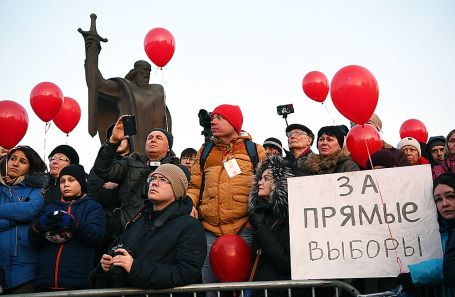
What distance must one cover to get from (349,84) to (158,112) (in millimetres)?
6365

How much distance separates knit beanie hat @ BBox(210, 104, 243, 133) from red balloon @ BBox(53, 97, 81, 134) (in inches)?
147

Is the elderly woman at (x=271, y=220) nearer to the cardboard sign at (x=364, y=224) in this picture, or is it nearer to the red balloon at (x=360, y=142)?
the cardboard sign at (x=364, y=224)

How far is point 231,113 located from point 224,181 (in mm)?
758

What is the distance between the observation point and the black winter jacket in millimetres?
2887

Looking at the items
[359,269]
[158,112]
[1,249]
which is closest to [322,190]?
[359,269]

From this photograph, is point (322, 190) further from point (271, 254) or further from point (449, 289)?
point (449, 289)

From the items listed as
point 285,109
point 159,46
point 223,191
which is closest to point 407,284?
point 223,191

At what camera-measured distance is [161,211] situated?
11.1 feet

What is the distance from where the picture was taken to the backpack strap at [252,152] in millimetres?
4457

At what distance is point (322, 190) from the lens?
10.7 ft

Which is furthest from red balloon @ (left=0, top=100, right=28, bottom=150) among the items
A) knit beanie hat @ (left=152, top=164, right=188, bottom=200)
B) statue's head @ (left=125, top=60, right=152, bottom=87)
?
statue's head @ (left=125, top=60, right=152, bottom=87)

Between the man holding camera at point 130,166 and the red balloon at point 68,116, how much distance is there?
9.98 feet

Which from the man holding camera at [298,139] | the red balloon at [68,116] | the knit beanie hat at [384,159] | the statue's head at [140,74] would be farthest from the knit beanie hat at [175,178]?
the statue's head at [140,74]

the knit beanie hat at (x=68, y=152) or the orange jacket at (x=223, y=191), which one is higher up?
the knit beanie hat at (x=68, y=152)
